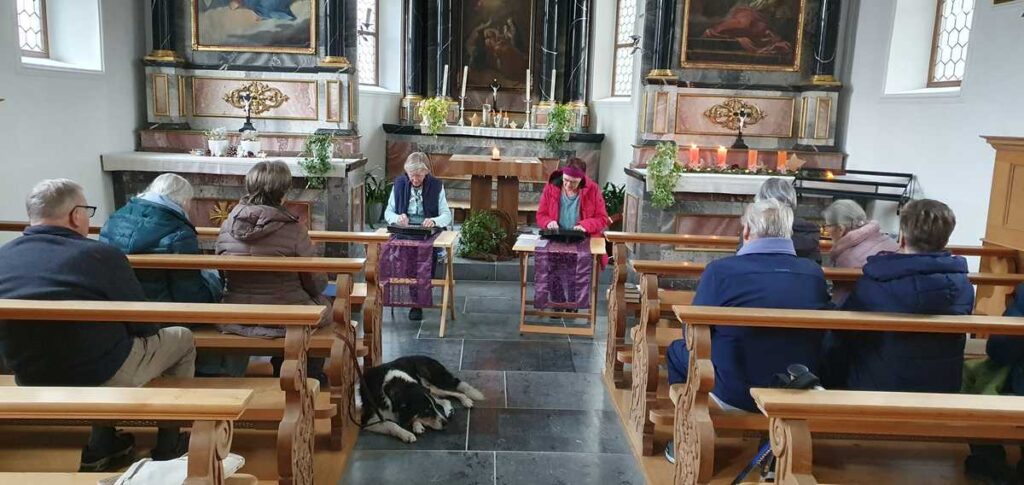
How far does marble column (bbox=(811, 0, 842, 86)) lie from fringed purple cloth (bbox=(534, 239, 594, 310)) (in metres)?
4.39

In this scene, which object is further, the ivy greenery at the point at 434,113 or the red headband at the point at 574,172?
the ivy greenery at the point at 434,113

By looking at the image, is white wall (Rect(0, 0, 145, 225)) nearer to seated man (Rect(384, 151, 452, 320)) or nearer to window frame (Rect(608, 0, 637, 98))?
seated man (Rect(384, 151, 452, 320))

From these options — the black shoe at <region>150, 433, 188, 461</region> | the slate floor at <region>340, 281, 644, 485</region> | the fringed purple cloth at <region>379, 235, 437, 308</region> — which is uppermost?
the fringed purple cloth at <region>379, 235, 437, 308</region>

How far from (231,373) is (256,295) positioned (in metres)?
0.55

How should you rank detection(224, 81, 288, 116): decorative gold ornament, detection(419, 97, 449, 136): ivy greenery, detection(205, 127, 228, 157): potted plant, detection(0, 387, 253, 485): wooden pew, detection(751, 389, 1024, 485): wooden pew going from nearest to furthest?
1. detection(0, 387, 253, 485): wooden pew
2. detection(751, 389, 1024, 485): wooden pew
3. detection(205, 127, 228, 157): potted plant
4. detection(224, 81, 288, 116): decorative gold ornament
5. detection(419, 97, 449, 136): ivy greenery

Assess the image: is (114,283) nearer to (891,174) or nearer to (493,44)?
(891,174)

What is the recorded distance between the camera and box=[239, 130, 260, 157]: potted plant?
7.80 meters

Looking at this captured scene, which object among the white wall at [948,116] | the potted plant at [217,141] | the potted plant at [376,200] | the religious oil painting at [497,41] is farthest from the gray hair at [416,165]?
the religious oil painting at [497,41]

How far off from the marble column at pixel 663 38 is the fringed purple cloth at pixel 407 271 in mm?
4023

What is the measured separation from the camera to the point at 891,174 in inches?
277

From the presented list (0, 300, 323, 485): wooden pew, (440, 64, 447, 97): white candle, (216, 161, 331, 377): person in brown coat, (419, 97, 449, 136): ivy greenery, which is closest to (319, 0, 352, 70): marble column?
(419, 97, 449, 136): ivy greenery

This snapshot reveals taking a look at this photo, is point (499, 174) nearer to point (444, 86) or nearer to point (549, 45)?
point (444, 86)

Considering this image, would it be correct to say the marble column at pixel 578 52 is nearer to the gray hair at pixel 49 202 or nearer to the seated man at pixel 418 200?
the seated man at pixel 418 200

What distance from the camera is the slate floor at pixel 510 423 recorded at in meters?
3.53
